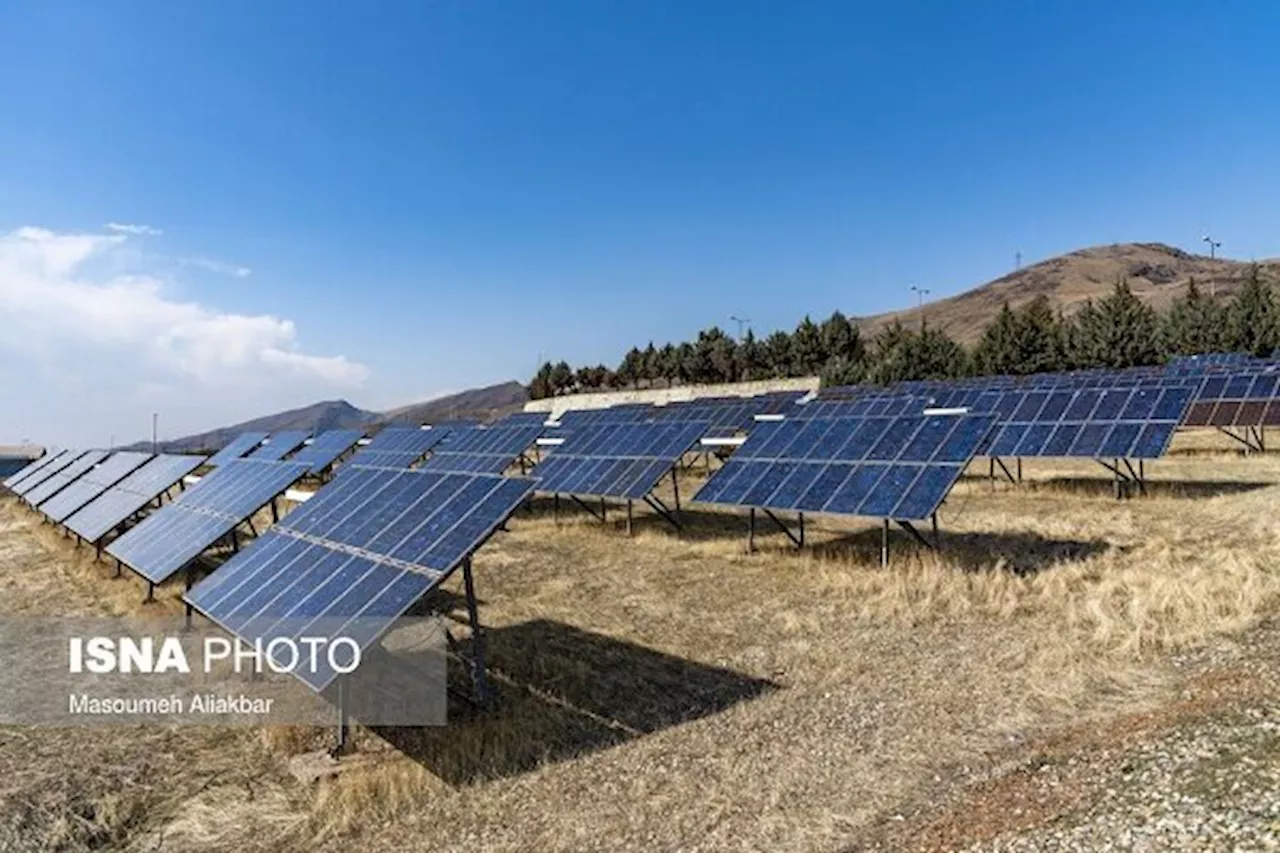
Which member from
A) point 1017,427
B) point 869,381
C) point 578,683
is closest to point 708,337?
point 869,381

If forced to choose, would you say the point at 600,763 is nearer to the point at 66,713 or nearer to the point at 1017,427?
the point at 66,713

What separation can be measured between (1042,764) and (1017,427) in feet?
64.5

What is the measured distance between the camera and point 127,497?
20.8 meters

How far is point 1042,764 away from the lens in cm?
761

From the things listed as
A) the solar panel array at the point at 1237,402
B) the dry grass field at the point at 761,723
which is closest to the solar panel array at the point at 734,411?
the solar panel array at the point at 1237,402

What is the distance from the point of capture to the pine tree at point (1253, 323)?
200 feet

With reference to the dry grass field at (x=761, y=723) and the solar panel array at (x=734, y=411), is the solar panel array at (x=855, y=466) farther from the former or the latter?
the solar panel array at (x=734, y=411)

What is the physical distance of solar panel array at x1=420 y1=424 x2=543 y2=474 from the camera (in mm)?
27016

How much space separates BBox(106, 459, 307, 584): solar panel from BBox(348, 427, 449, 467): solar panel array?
13471 mm

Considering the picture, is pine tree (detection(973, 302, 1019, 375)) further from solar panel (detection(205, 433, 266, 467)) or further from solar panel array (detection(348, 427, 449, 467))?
solar panel (detection(205, 433, 266, 467))

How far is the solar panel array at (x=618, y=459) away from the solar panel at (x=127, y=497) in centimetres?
946

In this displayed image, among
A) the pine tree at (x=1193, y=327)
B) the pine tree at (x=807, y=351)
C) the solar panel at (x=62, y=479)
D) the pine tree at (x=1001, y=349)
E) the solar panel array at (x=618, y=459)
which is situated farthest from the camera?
the pine tree at (x=807, y=351)

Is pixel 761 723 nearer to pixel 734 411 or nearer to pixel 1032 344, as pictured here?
pixel 734 411

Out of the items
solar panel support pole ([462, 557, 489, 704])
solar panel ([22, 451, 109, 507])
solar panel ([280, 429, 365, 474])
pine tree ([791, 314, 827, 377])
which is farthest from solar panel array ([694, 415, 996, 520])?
pine tree ([791, 314, 827, 377])
